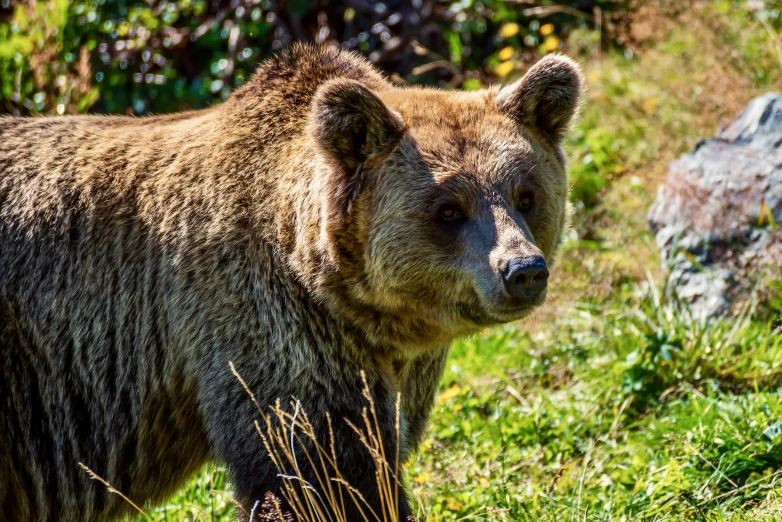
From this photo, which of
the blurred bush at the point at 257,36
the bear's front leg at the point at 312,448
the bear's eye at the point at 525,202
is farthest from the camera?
the blurred bush at the point at 257,36

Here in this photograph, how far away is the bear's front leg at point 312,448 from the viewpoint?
445 cm

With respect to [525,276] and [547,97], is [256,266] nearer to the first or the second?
[525,276]

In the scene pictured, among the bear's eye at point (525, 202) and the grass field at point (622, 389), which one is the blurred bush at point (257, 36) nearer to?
the grass field at point (622, 389)

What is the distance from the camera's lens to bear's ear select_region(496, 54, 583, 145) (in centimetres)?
508

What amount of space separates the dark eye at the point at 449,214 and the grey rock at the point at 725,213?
2829 millimetres

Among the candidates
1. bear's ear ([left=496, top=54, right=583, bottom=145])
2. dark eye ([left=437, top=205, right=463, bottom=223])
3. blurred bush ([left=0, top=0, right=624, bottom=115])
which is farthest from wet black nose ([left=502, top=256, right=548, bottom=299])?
blurred bush ([left=0, top=0, right=624, bottom=115])

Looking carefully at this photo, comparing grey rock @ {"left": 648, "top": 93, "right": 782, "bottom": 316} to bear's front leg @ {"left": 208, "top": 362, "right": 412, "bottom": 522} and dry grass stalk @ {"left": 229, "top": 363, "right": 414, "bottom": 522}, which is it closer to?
bear's front leg @ {"left": 208, "top": 362, "right": 412, "bottom": 522}

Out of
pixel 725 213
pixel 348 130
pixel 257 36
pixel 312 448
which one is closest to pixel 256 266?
pixel 348 130

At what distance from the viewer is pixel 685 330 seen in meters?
6.64

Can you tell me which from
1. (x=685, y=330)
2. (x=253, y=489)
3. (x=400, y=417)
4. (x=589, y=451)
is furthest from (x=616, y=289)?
(x=253, y=489)

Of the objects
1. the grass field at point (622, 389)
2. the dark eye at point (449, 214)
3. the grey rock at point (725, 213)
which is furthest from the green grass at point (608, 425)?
the dark eye at point (449, 214)

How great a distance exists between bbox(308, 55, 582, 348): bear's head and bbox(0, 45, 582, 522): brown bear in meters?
0.01

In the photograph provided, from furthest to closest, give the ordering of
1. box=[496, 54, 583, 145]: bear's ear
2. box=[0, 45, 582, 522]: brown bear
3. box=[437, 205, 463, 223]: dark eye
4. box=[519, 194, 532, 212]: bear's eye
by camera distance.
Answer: box=[496, 54, 583, 145]: bear's ear < box=[519, 194, 532, 212]: bear's eye < box=[437, 205, 463, 223]: dark eye < box=[0, 45, 582, 522]: brown bear

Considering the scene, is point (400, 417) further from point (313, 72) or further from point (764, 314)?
point (764, 314)
